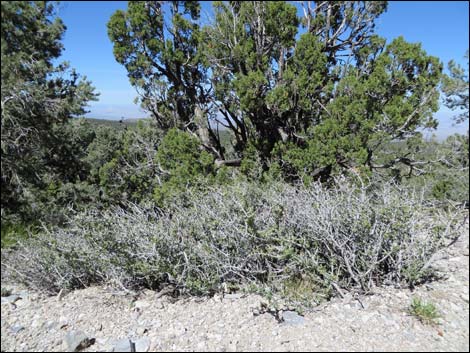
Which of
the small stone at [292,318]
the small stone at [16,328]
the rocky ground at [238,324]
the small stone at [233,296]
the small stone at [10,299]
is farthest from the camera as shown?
the small stone at [10,299]

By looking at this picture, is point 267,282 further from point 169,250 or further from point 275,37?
point 275,37

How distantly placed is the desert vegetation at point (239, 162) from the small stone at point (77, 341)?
0.87 metres

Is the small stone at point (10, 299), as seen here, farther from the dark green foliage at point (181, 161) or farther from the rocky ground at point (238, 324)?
the dark green foliage at point (181, 161)

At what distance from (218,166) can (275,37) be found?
2.78 metres

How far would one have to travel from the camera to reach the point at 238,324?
287cm

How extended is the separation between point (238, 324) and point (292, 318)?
17.6 inches

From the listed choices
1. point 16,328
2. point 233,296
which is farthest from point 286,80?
point 16,328

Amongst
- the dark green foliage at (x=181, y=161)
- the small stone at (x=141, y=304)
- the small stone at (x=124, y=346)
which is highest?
the dark green foliage at (x=181, y=161)

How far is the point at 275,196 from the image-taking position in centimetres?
399

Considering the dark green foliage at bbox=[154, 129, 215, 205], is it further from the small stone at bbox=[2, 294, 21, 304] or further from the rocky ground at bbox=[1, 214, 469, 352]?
the rocky ground at bbox=[1, 214, 469, 352]

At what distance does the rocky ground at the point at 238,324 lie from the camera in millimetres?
2547

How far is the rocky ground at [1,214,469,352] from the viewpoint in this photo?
2.55 m

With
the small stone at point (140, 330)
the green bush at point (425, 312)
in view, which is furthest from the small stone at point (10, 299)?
the green bush at point (425, 312)

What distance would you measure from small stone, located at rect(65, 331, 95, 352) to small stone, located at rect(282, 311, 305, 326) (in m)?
1.55
